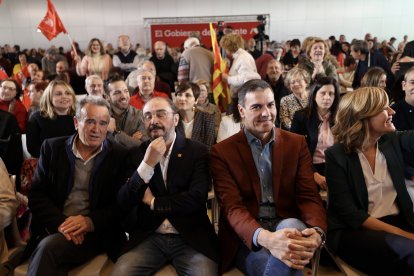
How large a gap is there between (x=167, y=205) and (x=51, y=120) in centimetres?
177

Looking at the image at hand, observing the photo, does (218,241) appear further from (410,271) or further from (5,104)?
(5,104)

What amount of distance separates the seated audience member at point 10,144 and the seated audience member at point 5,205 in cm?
106

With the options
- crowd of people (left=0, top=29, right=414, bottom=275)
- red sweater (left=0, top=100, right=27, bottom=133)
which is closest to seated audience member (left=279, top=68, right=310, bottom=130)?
crowd of people (left=0, top=29, right=414, bottom=275)

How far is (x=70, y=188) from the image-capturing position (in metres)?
2.01

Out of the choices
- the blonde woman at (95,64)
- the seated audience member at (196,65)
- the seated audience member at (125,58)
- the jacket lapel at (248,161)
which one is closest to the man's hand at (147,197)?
the jacket lapel at (248,161)

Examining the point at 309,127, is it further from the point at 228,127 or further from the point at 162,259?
the point at 162,259

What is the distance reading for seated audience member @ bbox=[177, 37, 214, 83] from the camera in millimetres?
4598

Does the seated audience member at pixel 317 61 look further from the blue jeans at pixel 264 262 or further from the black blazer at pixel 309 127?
the blue jeans at pixel 264 262

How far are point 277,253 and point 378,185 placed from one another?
723mm

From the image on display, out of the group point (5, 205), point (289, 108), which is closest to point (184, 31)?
point (289, 108)

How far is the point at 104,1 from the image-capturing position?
11.0 meters

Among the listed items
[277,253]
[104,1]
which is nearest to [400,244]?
[277,253]

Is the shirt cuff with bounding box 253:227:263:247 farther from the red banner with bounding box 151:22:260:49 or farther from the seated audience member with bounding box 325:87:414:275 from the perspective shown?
the red banner with bounding box 151:22:260:49

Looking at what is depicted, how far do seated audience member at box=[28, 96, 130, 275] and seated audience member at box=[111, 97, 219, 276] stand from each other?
0.15 m
